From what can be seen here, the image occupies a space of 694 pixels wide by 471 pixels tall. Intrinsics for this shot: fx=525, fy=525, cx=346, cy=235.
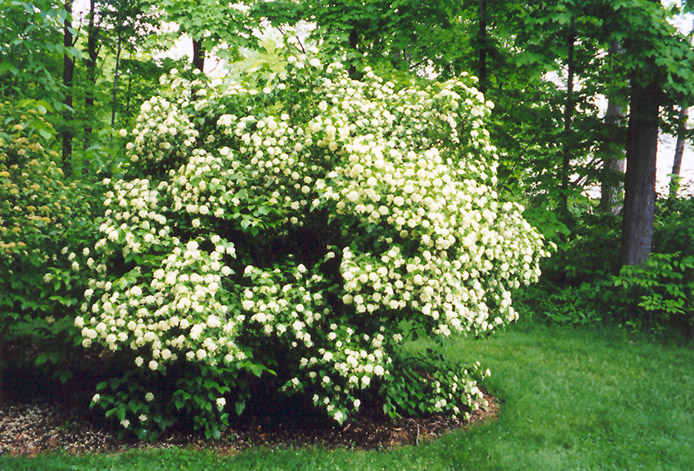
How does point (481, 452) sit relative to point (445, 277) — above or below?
below

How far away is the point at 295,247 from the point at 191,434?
78.6 inches

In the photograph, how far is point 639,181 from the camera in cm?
892

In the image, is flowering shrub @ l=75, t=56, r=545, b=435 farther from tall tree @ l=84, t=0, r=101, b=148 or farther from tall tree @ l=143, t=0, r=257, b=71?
tall tree @ l=84, t=0, r=101, b=148

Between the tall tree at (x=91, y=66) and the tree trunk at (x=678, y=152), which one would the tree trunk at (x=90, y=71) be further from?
the tree trunk at (x=678, y=152)

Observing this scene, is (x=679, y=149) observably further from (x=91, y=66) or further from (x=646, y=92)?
(x=91, y=66)

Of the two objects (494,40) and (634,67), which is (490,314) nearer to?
(634,67)

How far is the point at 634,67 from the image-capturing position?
24.7ft

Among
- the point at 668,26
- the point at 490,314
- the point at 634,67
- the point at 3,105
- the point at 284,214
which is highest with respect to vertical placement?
the point at 668,26

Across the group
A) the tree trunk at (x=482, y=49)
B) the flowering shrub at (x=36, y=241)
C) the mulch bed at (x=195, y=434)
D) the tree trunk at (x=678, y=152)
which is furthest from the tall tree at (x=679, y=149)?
the flowering shrub at (x=36, y=241)

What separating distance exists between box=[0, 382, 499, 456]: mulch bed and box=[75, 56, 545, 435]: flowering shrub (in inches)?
7.7

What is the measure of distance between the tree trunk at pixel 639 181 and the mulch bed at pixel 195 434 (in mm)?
5379

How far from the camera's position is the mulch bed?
14.5 feet

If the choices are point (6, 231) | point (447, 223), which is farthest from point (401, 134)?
point (6, 231)

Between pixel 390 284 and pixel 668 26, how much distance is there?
645 centimetres
